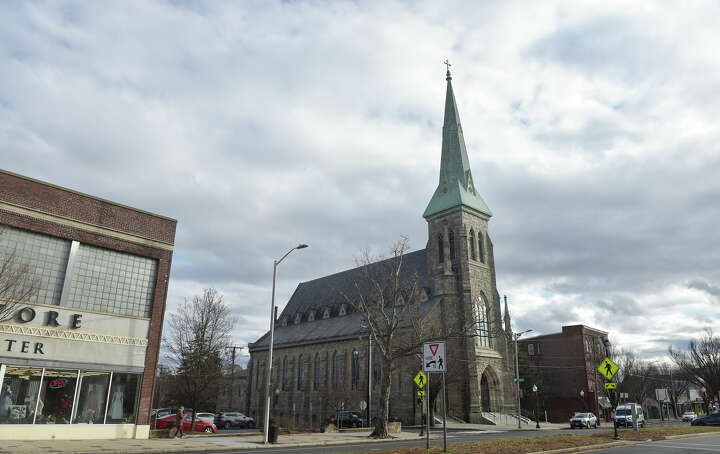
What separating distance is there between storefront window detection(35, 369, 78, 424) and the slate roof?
36.8 m

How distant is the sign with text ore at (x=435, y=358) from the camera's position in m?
16.1

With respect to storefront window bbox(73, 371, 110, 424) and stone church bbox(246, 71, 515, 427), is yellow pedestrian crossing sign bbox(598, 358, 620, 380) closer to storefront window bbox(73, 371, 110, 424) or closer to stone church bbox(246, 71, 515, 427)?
stone church bbox(246, 71, 515, 427)

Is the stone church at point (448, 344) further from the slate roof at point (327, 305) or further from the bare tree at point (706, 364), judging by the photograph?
the bare tree at point (706, 364)

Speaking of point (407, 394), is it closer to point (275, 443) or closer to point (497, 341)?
point (497, 341)

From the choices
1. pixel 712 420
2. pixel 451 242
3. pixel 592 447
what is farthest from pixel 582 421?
pixel 592 447

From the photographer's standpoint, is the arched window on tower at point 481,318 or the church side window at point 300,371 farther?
the church side window at point 300,371

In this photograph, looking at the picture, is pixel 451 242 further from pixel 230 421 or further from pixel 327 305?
pixel 230 421

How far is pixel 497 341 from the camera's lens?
58.5 m

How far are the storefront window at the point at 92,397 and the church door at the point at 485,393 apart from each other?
4170 centimetres

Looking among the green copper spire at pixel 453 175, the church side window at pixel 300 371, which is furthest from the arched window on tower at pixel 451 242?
the church side window at pixel 300 371

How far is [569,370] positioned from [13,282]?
67844mm

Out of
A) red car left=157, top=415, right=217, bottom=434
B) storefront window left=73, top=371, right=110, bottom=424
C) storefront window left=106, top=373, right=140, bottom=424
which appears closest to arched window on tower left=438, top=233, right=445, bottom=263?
red car left=157, top=415, right=217, bottom=434

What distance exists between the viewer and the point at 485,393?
183ft

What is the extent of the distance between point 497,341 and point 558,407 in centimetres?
1956
